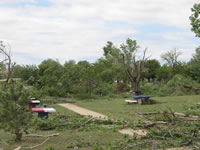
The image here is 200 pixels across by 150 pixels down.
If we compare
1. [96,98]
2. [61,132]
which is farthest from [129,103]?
[61,132]

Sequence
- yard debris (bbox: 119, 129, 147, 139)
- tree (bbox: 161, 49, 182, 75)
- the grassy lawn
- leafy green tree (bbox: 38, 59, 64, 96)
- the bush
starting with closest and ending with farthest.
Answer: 1. yard debris (bbox: 119, 129, 147, 139)
2. the grassy lawn
3. leafy green tree (bbox: 38, 59, 64, 96)
4. the bush
5. tree (bbox: 161, 49, 182, 75)

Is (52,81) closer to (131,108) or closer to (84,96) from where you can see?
(84,96)

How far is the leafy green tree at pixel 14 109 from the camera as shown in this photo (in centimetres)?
702

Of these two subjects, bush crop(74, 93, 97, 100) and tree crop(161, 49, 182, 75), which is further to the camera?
tree crop(161, 49, 182, 75)

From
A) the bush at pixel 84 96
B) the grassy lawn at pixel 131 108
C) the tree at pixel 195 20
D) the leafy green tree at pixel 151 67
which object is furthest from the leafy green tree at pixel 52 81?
the leafy green tree at pixel 151 67

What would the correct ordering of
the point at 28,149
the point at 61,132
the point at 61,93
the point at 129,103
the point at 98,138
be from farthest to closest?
the point at 61,93 < the point at 129,103 < the point at 61,132 < the point at 98,138 < the point at 28,149


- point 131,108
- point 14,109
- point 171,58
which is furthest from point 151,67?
point 14,109

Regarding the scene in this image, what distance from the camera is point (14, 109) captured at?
23.2 feet

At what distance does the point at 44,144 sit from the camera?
7.11m

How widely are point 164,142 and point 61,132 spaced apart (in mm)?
3369

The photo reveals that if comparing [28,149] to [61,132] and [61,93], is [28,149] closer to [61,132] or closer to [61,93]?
[61,132]

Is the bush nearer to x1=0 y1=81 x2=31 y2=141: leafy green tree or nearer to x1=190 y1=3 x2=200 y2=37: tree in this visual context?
x1=190 y1=3 x2=200 y2=37: tree

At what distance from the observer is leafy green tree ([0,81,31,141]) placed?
7020 millimetres

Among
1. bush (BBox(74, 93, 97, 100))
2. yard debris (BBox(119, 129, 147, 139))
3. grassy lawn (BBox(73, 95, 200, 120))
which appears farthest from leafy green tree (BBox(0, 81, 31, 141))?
bush (BBox(74, 93, 97, 100))
